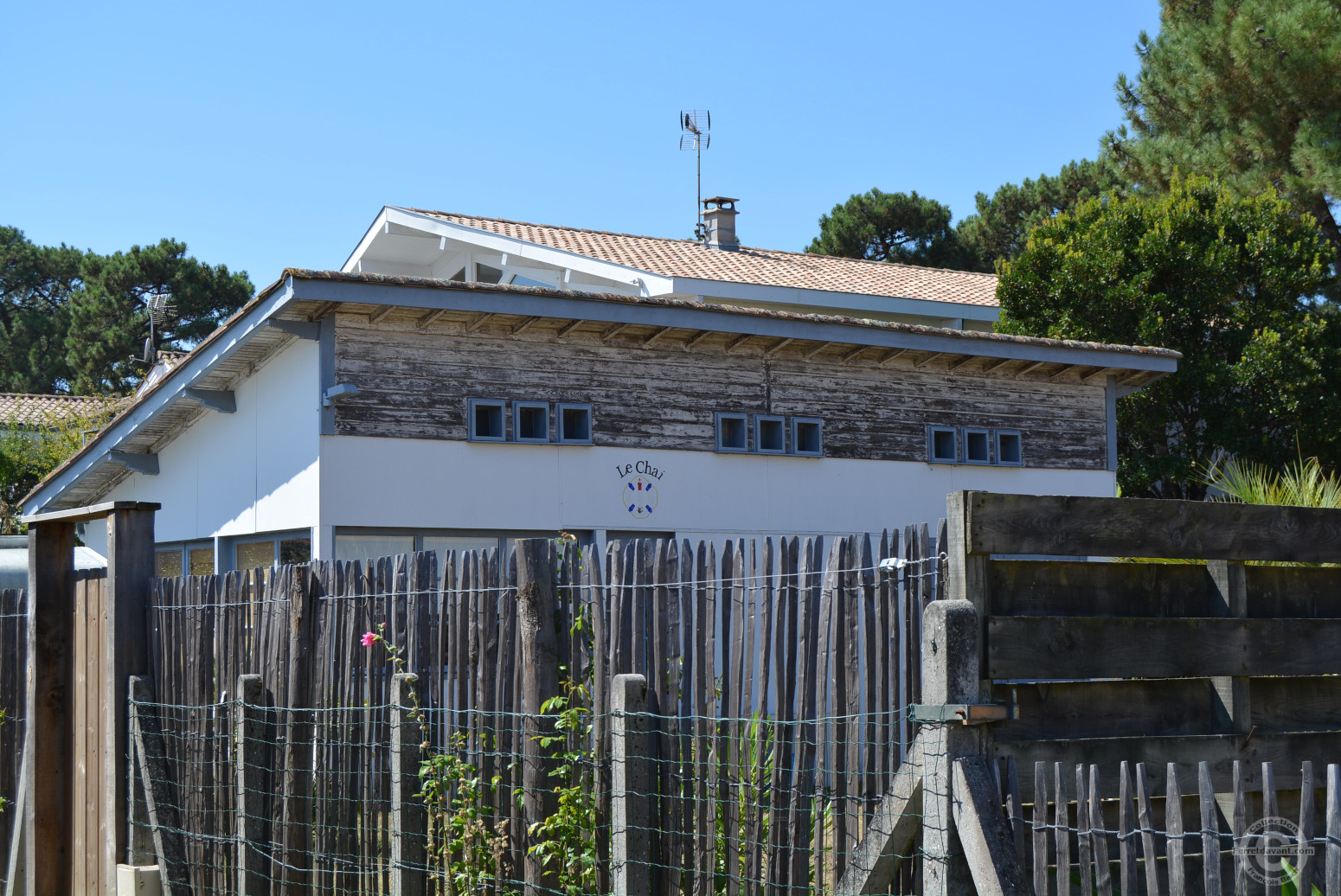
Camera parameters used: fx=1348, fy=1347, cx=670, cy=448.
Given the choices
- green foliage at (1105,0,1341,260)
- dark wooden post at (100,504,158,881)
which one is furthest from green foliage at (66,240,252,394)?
dark wooden post at (100,504,158,881)

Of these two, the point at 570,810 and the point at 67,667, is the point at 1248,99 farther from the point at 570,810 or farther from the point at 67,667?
the point at 570,810

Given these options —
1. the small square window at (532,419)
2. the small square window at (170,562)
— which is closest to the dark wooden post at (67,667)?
the small square window at (532,419)

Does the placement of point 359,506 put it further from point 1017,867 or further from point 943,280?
point 943,280

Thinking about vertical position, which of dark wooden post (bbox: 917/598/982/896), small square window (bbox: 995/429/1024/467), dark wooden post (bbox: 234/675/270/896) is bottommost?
dark wooden post (bbox: 234/675/270/896)

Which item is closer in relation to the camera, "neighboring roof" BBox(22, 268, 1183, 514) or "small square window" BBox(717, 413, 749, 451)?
"neighboring roof" BBox(22, 268, 1183, 514)

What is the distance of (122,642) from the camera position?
6855 millimetres

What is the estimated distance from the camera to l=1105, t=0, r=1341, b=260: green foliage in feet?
79.7

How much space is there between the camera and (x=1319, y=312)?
77.8 ft

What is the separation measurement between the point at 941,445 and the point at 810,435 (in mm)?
1972

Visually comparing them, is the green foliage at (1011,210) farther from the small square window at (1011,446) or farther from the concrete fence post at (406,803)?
the concrete fence post at (406,803)

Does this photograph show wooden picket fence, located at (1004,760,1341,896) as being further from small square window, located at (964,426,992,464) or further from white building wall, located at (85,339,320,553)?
small square window, located at (964,426,992,464)

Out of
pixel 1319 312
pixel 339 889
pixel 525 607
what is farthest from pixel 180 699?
pixel 1319 312

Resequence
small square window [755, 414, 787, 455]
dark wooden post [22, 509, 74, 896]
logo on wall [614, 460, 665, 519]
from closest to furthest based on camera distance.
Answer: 1. dark wooden post [22, 509, 74, 896]
2. logo on wall [614, 460, 665, 519]
3. small square window [755, 414, 787, 455]

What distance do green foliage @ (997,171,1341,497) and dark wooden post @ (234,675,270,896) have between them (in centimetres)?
1811
